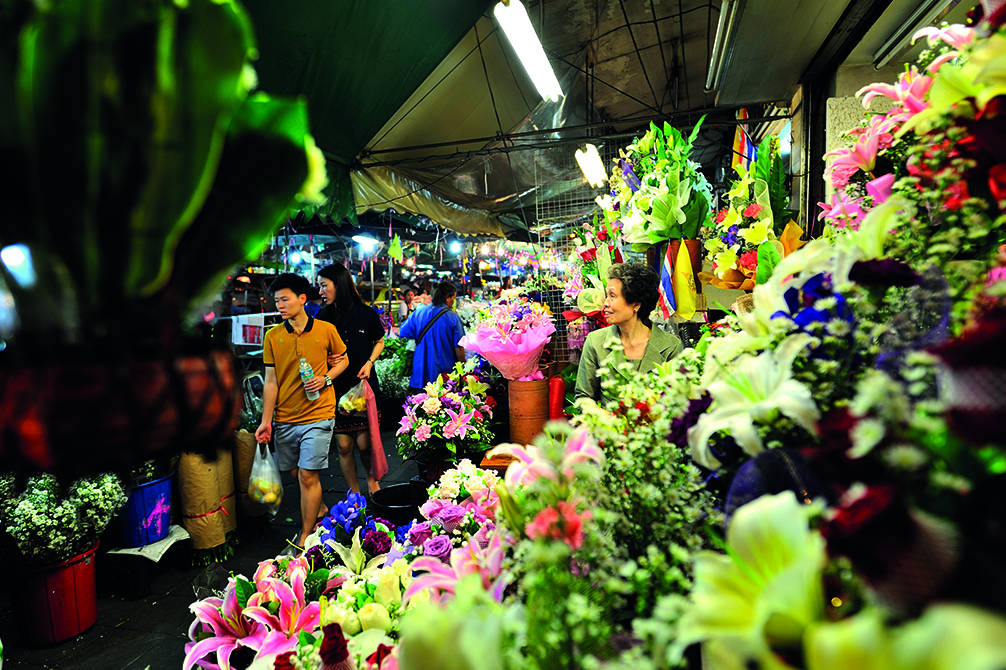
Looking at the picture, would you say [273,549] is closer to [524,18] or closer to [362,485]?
[362,485]

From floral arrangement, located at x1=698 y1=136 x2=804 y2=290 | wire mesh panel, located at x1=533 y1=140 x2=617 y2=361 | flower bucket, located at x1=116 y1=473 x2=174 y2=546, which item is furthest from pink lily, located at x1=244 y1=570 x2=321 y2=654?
wire mesh panel, located at x1=533 y1=140 x2=617 y2=361

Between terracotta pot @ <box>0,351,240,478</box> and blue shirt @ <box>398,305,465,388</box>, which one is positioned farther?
blue shirt @ <box>398,305,465,388</box>

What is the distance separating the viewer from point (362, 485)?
15.0 ft

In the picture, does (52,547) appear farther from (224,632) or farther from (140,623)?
(224,632)

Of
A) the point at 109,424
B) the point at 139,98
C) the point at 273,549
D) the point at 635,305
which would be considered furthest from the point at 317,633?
the point at 273,549

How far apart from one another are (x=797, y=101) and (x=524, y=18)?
5.81ft

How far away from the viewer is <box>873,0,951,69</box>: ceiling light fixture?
6.08 feet

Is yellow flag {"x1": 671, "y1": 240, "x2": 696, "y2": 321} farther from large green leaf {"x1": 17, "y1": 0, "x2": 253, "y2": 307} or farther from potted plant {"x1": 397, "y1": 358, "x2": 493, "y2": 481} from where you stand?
large green leaf {"x1": 17, "y1": 0, "x2": 253, "y2": 307}

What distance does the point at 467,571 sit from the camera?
812mm

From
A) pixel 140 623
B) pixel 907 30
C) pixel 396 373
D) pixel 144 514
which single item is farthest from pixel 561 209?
pixel 140 623

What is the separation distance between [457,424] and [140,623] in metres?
2.13

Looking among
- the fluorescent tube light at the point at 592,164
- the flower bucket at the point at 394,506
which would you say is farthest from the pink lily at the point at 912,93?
the fluorescent tube light at the point at 592,164

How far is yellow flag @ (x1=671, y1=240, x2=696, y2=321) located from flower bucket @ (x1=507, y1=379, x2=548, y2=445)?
71 centimetres

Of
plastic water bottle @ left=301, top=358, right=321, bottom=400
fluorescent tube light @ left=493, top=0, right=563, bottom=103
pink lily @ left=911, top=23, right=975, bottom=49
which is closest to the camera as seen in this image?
pink lily @ left=911, top=23, right=975, bottom=49
